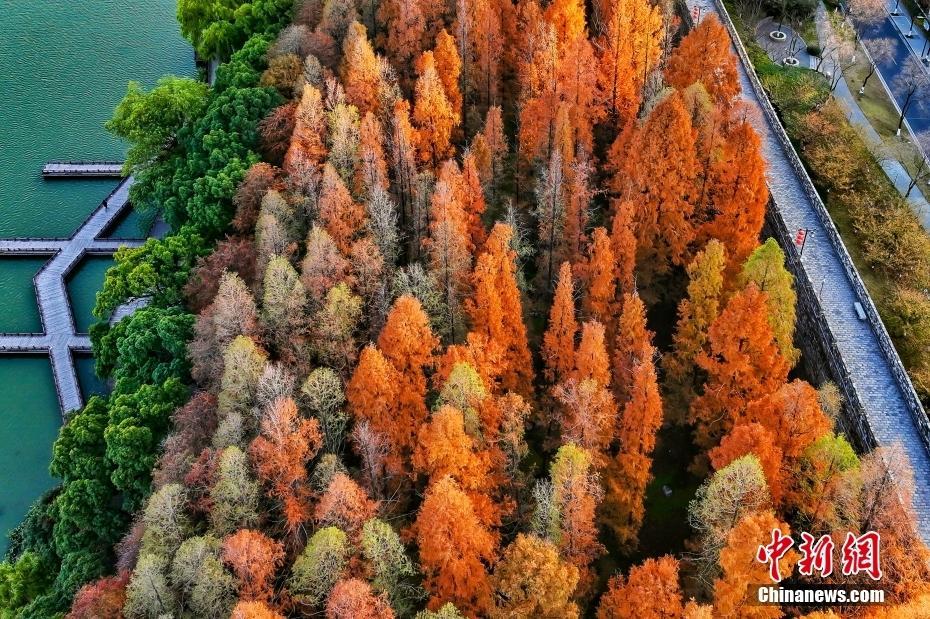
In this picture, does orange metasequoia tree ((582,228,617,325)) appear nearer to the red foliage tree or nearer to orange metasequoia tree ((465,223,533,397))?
orange metasequoia tree ((465,223,533,397))

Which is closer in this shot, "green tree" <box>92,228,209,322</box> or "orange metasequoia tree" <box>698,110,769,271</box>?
"orange metasequoia tree" <box>698,110,769,271</box>

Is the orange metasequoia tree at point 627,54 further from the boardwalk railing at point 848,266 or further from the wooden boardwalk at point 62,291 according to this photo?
the wooden boardwalk at point 62,291

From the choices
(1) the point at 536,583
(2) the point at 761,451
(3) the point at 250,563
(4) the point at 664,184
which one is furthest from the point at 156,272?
(2) the point at 761,451

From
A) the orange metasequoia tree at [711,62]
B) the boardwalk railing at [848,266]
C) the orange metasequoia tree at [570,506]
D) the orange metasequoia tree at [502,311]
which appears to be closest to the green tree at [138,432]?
the orange metasequoia tree at [502,311]

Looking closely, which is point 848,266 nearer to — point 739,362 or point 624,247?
point 739,362

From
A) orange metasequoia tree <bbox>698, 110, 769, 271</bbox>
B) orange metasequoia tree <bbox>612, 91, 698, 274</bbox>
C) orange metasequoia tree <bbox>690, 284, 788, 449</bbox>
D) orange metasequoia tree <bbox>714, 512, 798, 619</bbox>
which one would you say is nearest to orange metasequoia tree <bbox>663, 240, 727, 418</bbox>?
orange metasequoia tree <bbox>690, 284, 788, 449</bbox>
